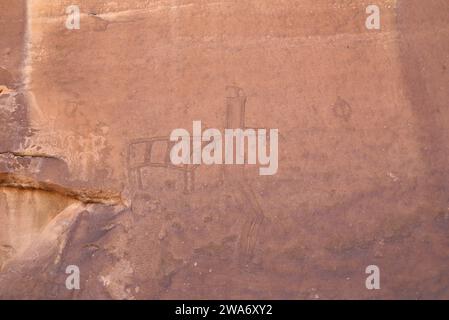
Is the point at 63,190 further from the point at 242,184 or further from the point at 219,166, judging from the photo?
the point at 242,184

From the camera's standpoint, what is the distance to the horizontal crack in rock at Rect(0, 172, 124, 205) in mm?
4055

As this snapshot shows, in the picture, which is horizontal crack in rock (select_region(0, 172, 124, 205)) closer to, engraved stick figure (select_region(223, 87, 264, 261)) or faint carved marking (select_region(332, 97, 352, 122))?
engraved stick figure (select_region(223, 87, 264, 261))

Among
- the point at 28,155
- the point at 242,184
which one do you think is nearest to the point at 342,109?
the point at 242,184

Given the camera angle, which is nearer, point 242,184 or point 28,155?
point 242,184

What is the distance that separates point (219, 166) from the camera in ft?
13.2

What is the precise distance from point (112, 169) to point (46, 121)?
0.63 metres

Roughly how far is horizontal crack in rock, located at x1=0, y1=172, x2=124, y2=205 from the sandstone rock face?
0.05 feet

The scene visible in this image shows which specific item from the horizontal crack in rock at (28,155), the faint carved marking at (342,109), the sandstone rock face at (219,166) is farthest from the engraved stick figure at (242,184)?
the horizontal crack in rock at (28,155)

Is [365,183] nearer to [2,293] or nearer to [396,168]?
[396,168]

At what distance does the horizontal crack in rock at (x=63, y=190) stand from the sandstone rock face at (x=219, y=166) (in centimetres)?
1

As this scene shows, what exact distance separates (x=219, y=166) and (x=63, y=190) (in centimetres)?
111

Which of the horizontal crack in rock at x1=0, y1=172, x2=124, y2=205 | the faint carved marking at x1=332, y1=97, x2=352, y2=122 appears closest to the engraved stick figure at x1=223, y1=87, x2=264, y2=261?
the faint carved marking at x1=332, y1=97, x2=352, y2=122

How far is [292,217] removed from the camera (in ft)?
12.8

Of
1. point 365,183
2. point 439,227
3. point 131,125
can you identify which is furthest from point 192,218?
point 439,227
